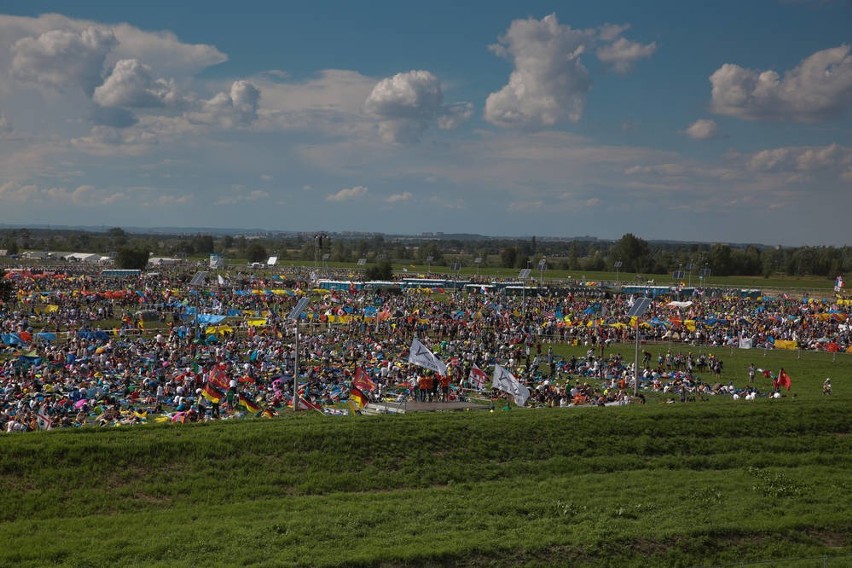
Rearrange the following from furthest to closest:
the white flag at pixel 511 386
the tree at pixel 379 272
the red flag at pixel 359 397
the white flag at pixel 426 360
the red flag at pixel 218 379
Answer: the tree at pixel 379 272 < the white flag at pixel 511 386 < the white flag at pixel 426 360 < the red flag at pixel 218 379 < the red flag at pixel 359 397

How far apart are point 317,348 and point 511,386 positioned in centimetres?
1628

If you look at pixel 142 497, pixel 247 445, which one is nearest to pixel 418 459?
pixel 247 445

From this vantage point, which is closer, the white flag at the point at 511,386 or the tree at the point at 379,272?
the white flag at the point at 511,386

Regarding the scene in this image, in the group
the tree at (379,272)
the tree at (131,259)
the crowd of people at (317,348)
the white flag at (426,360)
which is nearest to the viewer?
the white flag at (426,360)

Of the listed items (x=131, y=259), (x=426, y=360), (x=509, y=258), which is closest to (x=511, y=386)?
(x=426, y=360)

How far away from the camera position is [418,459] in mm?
17688

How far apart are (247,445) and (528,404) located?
13547 mm

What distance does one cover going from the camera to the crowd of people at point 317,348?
85.7ft

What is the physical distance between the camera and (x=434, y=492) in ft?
53.0

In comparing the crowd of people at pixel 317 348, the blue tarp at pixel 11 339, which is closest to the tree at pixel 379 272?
the crowd of people at pixel 317 348

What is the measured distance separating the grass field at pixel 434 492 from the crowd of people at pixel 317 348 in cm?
539

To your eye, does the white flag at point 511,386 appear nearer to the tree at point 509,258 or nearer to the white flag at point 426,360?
the white flag at point 426,360

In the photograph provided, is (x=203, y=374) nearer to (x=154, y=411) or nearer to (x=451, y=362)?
(x=154, y=411)

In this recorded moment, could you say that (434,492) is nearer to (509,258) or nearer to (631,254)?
(631,254)
